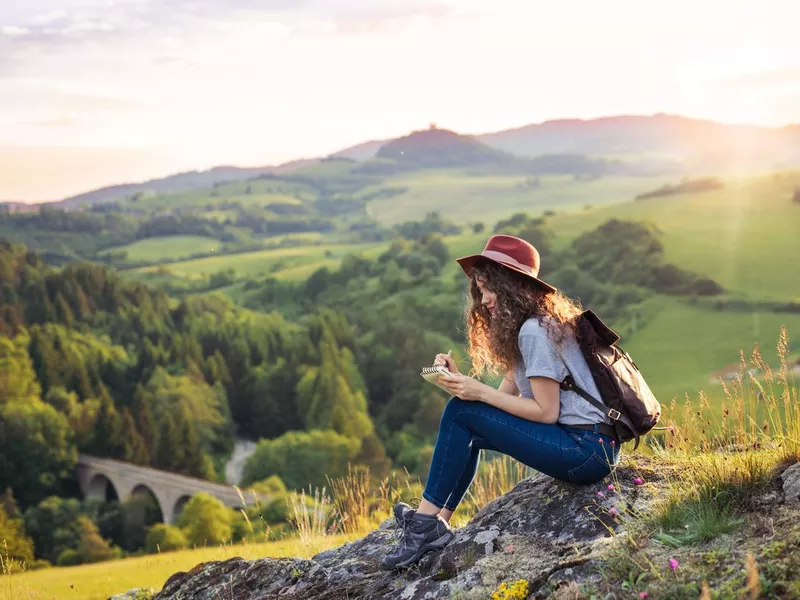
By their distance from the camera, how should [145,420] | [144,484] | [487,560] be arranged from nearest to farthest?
[487,560], [144,484], [145,420]

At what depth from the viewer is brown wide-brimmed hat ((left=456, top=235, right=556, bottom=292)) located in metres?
4.64

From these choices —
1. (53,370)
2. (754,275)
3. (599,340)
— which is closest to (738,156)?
(754,275)

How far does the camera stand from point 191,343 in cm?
9325

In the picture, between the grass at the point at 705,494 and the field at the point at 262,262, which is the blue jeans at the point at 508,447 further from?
the field at the point at 262,262

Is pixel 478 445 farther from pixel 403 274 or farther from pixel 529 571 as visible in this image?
pixel 403 274

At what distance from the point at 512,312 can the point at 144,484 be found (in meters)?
69.6

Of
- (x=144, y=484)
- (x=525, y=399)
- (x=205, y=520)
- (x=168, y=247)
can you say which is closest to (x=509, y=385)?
(x=525, y=399)

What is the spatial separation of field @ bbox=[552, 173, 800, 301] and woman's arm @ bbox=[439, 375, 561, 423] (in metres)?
99.6

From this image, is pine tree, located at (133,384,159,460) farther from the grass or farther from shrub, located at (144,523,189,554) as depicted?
the grass

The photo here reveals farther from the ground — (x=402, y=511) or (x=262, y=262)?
(x=402, y=511)

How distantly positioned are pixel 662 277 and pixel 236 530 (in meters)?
70.2

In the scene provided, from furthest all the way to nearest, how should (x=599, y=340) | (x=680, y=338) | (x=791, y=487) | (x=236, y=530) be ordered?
(x=680, y=338)
(x=236, y=530)
(x=599, y=340)
(x=791, y=487)

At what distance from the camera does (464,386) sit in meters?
4.43

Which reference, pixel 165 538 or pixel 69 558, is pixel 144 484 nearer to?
pixel 69 558
